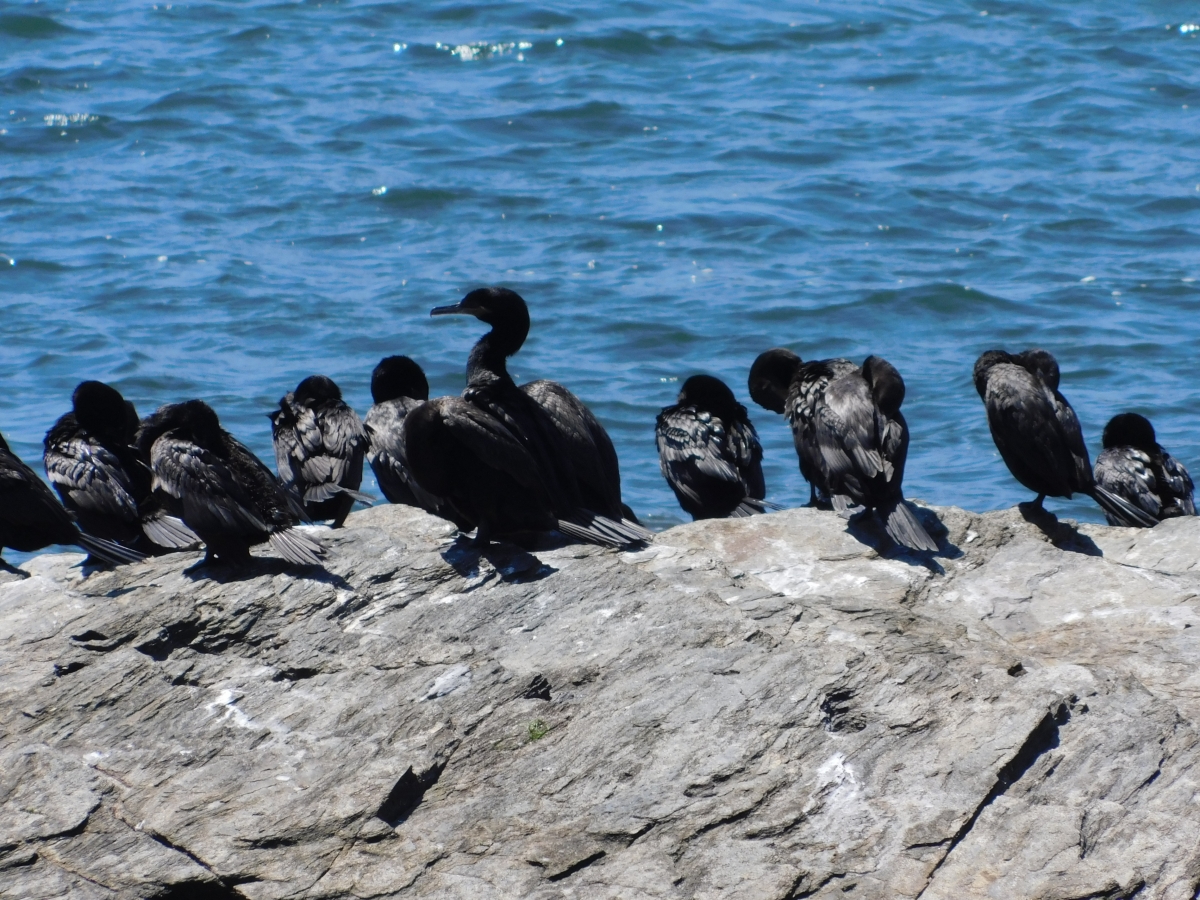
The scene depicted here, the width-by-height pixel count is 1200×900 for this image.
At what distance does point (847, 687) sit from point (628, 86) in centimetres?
1821

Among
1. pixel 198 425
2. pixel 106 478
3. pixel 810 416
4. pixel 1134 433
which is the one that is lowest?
pixel 1134 433

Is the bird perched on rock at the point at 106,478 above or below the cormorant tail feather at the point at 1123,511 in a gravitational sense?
above

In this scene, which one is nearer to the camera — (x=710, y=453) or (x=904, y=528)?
(x=904, y=528)

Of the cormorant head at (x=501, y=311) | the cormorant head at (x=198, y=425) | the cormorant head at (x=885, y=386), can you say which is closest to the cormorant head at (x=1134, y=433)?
the cormorant head at (x=885, y=386)

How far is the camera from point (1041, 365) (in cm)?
846

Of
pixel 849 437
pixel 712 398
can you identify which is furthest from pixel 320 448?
pixel 849 437

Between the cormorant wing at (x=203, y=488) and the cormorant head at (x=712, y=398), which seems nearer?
the cormorant wing at (x=203, y=488)

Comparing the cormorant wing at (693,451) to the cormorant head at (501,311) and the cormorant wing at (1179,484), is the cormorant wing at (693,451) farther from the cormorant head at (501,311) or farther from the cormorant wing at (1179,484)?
the cormorant wing at (1179,484)

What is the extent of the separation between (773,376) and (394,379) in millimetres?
2288

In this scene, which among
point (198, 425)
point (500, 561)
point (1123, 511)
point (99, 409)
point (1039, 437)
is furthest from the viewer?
point (99, 409)

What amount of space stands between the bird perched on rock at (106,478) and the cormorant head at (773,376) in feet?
12.2

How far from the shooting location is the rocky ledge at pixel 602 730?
15.9 feet

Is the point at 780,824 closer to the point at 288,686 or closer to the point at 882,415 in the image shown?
the point at 288,686

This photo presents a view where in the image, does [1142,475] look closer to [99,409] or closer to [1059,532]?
[1059,532]
